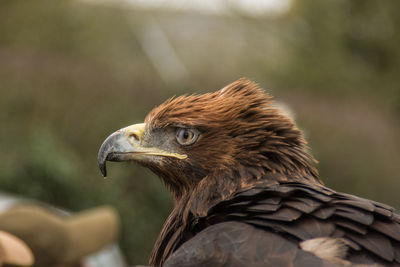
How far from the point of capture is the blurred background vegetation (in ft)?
28.7

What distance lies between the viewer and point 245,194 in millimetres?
2541

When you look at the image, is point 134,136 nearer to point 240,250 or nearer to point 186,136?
point 186,136

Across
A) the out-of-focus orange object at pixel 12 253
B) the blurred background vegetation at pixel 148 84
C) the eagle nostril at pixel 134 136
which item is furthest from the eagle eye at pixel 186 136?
the blurred background vegetation at pixel 148 84

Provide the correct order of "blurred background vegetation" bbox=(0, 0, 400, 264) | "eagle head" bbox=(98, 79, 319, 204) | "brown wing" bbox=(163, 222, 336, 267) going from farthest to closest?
"blurred background vegetation" bbox=(0, 0, 400, 264)
"eagle head" bbox=(98, 79, 319, 204)
"brown wing" bbox=(163, 222, 336, 267)

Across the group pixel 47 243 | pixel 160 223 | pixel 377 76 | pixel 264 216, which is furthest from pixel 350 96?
pixel 264 216

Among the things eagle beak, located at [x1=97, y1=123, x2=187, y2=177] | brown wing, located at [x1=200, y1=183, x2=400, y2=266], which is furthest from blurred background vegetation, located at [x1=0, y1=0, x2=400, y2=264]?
brown wing, located at [x1=200, y1=183, x2=400, y2=266]

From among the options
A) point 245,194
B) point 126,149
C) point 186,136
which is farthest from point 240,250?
point 126,149

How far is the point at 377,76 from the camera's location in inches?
587

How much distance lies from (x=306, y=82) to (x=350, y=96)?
133 cm

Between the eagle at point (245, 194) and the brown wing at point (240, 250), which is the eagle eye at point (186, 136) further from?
the brown wing at point (240, 250)

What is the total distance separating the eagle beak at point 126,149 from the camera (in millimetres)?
2959

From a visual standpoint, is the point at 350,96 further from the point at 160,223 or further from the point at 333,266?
the point at 333,266

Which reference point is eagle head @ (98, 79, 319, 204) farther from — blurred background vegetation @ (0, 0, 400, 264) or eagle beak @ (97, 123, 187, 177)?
blurred background vegetation @ (0, 0, 400, 264)

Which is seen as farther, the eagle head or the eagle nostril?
the eagle nostril
